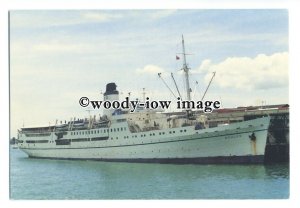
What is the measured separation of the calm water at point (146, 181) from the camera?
5.25 meters

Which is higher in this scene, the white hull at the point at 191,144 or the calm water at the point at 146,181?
the white hull at the point at 191,144

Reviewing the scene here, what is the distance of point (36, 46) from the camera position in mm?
5316

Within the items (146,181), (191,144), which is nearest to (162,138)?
(191,144)

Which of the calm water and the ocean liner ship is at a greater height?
the ocean liner ship

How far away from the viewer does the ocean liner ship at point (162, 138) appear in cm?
556

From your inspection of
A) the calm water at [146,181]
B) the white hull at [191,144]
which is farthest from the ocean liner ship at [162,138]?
the calm water at [146,181]

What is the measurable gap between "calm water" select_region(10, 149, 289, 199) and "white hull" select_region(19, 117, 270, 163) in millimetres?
99

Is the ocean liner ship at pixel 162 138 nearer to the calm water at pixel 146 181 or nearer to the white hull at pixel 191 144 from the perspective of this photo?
the white hull at pixel 191 144

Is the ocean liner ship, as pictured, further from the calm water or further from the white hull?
the calm water

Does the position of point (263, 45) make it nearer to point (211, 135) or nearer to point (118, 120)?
point (211, 135)

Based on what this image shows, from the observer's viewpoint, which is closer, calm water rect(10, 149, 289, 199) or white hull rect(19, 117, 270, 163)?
calm water rect(10, 149, 289, 199)

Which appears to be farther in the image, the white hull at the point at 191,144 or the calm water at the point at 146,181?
the white hull at the point at 191,144

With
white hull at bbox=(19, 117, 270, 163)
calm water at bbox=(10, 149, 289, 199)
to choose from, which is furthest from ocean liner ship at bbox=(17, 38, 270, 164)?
calm water at bbox=(10, 149, 289, 199)

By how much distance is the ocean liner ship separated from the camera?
556cm
